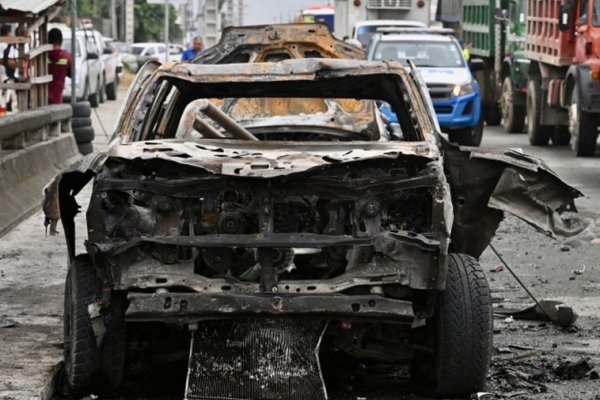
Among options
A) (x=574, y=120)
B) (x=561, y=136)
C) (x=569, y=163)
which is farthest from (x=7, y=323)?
(x=561, y=136)

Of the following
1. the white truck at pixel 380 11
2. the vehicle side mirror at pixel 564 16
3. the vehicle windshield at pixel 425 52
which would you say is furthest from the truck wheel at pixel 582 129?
the white truck at pixel 380 11

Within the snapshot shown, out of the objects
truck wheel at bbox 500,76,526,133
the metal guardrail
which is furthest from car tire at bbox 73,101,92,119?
truck wheel at bbox 500,76,526,133

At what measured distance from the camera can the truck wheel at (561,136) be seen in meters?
26.3

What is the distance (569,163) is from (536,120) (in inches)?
144

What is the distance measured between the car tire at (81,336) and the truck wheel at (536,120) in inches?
743

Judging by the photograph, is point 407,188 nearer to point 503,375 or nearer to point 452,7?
point 503,375

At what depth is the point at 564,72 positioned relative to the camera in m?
24.8

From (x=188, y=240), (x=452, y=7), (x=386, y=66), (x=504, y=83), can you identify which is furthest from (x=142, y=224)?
(x=452, y=7)

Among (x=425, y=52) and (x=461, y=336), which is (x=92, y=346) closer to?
(x=461, y=336)

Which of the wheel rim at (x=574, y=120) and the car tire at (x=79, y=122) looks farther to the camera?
the wheel rim at (x=574, y=120)

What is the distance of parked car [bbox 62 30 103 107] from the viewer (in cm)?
3319

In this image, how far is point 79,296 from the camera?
7570 mm

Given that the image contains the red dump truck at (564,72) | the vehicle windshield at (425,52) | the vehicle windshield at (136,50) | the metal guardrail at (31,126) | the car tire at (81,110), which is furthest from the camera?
the vehicle windshield at (136,50)

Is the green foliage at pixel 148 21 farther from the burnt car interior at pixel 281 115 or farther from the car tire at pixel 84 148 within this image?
the burnt car interior at pixel 281 115
